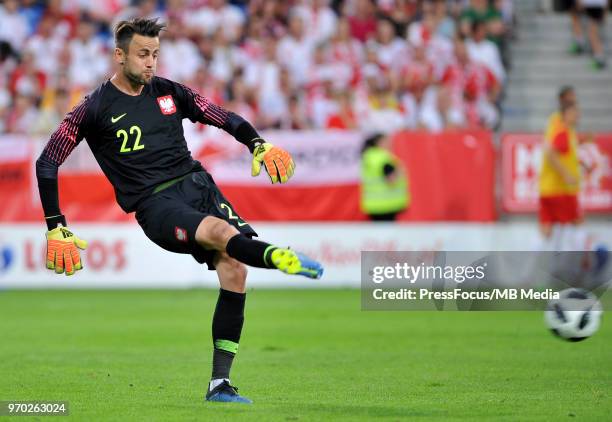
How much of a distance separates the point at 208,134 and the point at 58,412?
12.0m

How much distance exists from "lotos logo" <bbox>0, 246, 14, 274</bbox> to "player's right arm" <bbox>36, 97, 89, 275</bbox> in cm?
1072

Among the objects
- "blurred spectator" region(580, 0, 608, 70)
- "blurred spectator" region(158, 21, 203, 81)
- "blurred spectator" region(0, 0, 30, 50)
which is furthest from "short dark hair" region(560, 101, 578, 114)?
"blurred spectator" region(0, 0, 30, 50)

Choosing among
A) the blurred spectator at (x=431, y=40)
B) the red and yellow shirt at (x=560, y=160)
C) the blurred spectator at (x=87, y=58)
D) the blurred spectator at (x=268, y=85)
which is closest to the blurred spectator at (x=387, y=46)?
the blurred spectator at (x=431, y=40)

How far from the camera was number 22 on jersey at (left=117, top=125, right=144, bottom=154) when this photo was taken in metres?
8.06

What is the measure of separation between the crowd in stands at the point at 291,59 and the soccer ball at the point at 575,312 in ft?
35.2

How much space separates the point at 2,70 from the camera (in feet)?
69.5

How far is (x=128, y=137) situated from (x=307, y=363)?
3.24m

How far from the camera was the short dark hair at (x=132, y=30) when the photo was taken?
7973 millimetres

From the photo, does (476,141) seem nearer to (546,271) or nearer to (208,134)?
(208,134)

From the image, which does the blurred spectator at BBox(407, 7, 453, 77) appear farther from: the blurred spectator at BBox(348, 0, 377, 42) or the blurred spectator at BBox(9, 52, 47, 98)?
the blurred spectator at BBox(9, 52, 47, 98)

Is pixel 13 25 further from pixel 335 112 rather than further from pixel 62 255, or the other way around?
pixel 62 255

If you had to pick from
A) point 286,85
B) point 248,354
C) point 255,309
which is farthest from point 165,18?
point 248,354

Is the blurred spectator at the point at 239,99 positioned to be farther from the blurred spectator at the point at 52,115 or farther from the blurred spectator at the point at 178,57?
the blurred spectator at the point at 52,115

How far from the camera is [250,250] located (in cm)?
735
